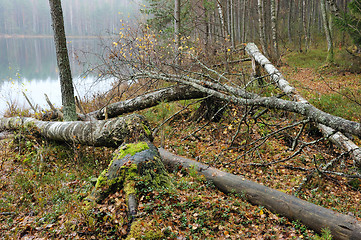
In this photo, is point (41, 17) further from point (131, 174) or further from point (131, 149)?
point (131, 174)

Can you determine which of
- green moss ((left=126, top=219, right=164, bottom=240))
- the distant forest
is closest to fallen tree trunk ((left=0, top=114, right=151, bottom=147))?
green moss ((left=126, top=219, right=164, bottom=240))

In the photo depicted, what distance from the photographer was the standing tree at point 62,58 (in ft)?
22.7

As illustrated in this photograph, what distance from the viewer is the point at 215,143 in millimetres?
6930

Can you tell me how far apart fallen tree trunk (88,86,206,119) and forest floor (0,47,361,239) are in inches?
15.9

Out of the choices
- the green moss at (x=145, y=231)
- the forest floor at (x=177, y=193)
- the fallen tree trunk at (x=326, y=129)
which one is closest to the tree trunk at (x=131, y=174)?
the forest floor at (x=177, y=193)

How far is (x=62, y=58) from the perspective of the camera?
7.26 m

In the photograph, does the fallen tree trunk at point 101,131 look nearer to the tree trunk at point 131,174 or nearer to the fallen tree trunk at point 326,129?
the tree trunk at point 131,174

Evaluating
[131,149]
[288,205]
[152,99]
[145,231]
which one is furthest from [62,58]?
[288,205]

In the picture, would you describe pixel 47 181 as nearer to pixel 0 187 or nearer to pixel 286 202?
pixel 0 187

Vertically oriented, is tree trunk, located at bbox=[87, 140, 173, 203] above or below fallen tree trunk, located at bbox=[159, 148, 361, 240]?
above

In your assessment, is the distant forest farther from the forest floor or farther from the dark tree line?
the forest floor

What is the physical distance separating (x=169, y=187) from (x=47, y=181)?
10.7ft

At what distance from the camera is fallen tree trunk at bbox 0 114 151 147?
5.19 meters

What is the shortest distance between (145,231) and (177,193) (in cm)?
112
